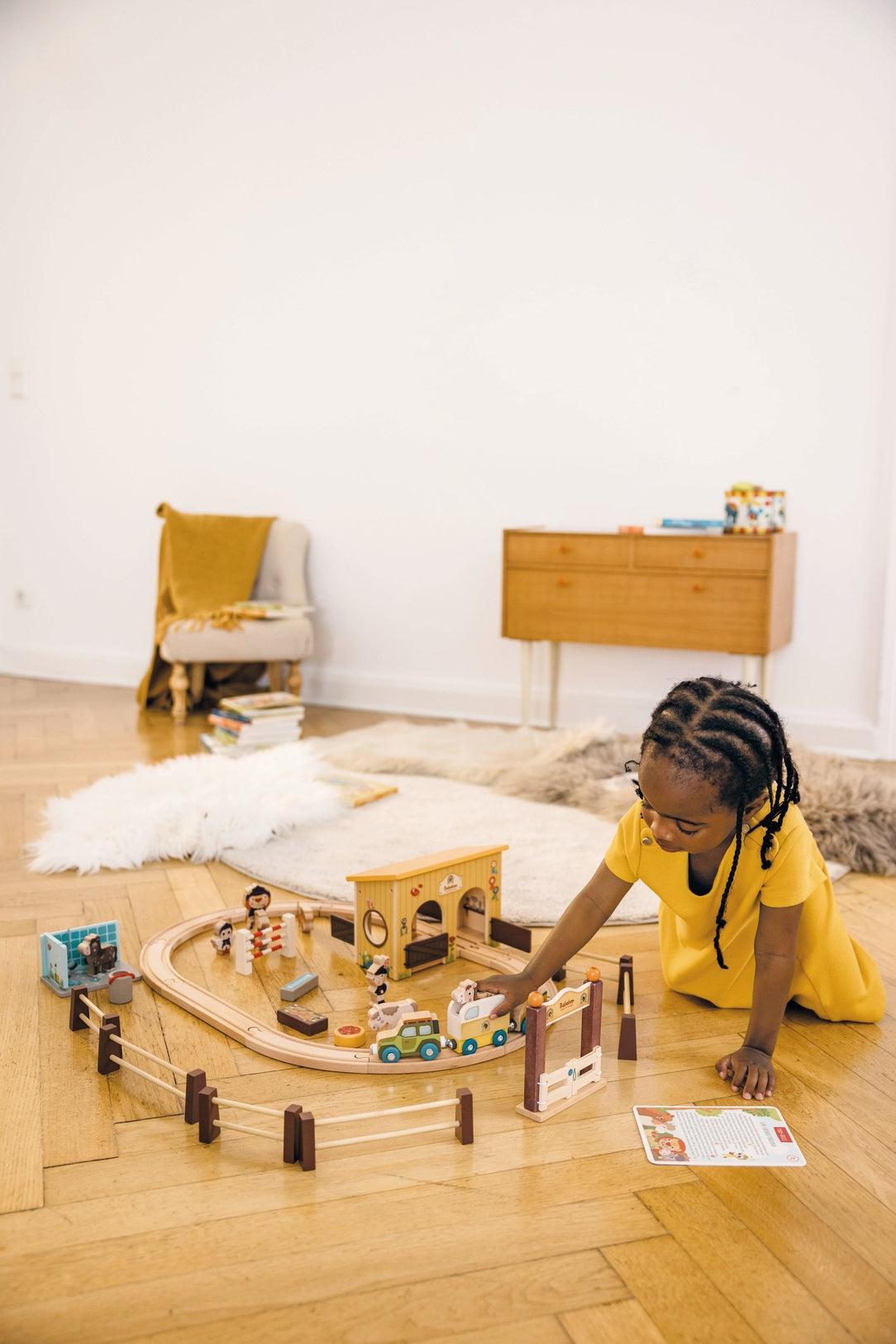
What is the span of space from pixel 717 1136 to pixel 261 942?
0.88 metres

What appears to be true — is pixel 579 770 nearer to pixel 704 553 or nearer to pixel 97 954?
pixel 704 553

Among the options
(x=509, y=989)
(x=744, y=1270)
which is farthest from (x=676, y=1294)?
(x=509, y=989)

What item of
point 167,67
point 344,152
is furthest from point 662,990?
point 167,67

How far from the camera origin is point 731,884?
1.66m

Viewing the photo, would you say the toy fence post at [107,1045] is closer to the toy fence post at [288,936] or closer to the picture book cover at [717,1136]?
the toy fence post at [288,936]

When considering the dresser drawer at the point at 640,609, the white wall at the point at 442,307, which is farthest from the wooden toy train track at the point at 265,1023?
the white wall at the point at 442,307

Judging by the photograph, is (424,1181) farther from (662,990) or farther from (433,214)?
(433,214)

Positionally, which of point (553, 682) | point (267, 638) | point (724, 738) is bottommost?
point (553, 682)

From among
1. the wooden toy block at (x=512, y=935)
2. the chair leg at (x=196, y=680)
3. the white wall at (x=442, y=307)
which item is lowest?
the wooden toy block at (x=512, y=935)

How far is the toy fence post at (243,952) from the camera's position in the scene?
6.49 feet

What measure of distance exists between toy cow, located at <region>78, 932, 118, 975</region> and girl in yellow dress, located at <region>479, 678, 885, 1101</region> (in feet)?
2.07

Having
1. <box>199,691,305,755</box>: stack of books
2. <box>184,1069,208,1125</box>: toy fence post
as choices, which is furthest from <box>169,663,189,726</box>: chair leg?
<box>184,1069,208,1125</box>: toy fence post

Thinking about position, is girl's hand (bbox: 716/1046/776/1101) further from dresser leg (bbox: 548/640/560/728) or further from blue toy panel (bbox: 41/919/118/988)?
dresser leg (bbox: 548/640/560/728)

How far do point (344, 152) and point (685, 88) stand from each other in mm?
1302
